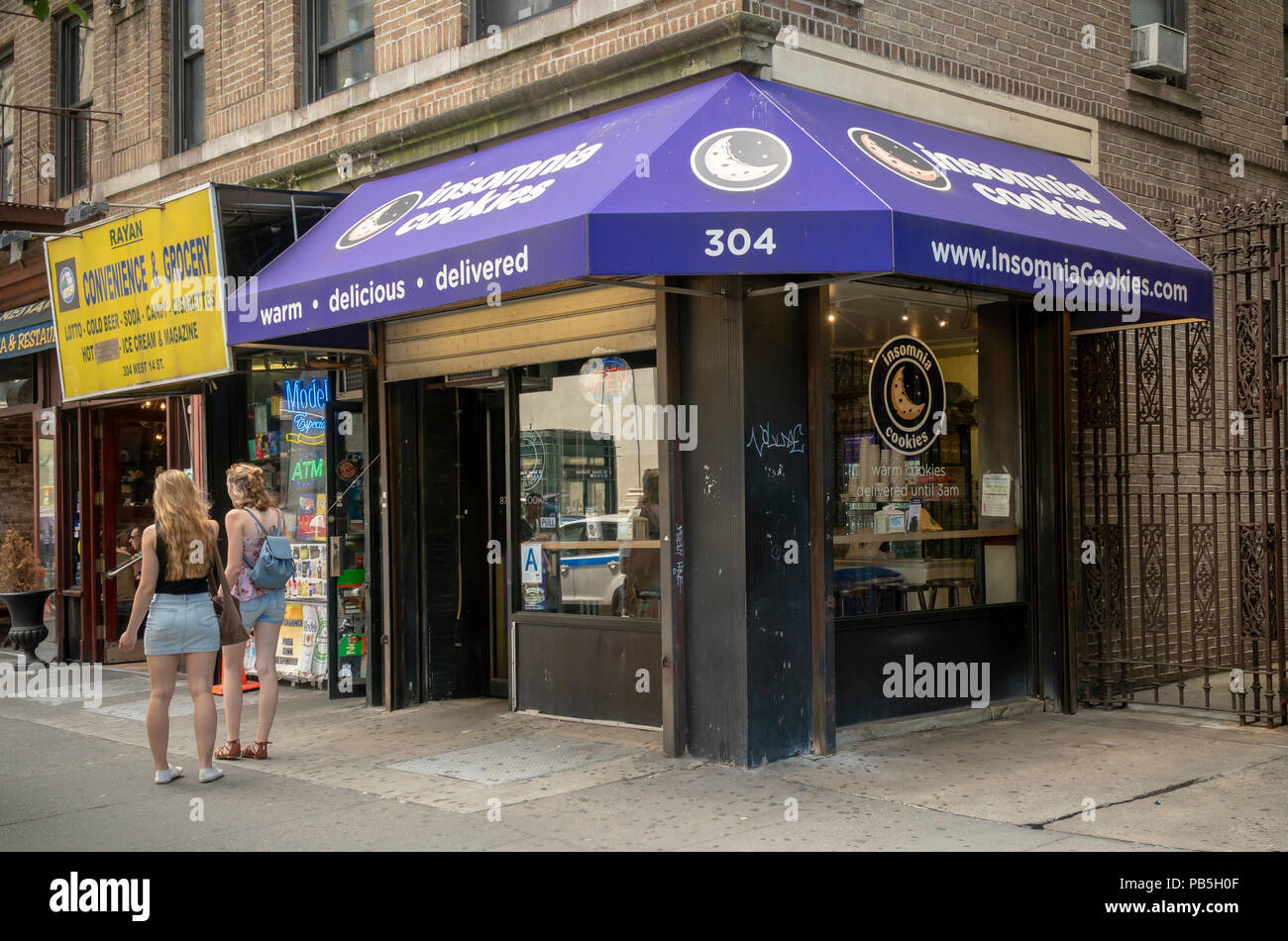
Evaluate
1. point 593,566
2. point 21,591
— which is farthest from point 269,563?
point 21,591

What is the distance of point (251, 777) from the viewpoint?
24.7 feet

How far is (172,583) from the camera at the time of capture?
7.24 metres

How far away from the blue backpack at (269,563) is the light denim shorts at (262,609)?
72 mm

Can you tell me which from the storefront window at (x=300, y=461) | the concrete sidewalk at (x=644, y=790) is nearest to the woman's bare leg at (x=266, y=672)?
the concrete sidewalk at (x=644, y=790)

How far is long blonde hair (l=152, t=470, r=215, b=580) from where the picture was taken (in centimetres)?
720

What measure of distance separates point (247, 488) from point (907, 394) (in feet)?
14.6

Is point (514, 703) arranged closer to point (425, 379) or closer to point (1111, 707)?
point (425, 379)

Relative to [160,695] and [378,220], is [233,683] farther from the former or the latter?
[378,220]

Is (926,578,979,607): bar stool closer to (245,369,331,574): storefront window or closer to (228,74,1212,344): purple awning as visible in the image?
(228,74,1212,344): purple awning

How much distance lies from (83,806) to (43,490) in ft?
27.0

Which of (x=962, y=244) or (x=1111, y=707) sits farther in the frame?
(x=1111, y=707)

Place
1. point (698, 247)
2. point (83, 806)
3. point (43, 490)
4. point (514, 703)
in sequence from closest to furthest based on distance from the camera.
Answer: point (698, 247), point (83, 806), point (514, 703), point (43, 490)

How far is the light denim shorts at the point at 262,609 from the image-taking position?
796 cm

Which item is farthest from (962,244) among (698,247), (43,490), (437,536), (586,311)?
(43,490)
